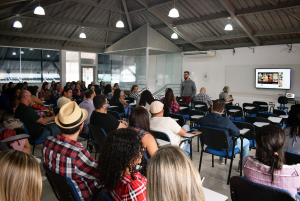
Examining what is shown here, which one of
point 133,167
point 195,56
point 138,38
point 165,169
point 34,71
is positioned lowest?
point 133,167

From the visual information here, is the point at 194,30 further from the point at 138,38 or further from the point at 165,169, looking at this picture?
the point at 165,169

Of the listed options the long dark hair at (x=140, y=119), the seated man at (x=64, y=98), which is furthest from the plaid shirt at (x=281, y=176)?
the seated man at (x=64, y=98)

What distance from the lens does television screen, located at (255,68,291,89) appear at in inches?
372

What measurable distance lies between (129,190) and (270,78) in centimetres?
1018

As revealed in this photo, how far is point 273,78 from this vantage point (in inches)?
387

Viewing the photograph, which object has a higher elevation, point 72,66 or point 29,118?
point 72,66

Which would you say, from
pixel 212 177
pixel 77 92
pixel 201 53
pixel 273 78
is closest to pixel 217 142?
pixel 212 177

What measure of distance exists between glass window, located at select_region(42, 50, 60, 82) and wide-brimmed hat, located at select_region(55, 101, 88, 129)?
12.3m

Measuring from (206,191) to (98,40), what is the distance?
13.0 m

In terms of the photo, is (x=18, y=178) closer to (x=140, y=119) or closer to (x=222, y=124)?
(x=140, y=119)

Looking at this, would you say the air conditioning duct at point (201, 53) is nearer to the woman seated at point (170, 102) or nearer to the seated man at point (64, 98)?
the woman seated at point (170, 102)

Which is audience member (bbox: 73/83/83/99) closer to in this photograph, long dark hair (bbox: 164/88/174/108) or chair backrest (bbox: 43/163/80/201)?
long dark hair (bbox: 164/88/174/108)

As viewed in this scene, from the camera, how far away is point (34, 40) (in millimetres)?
12461

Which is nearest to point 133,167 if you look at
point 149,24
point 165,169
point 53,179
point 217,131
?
point 165,169
